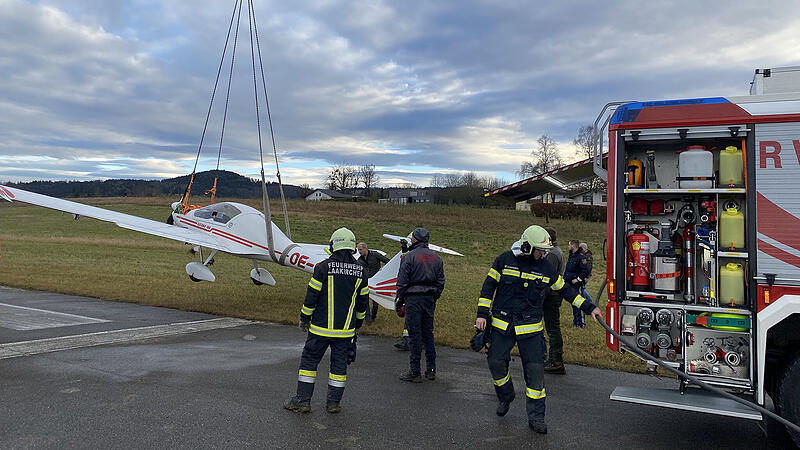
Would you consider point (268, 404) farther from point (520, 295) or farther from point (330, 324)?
point (520, 295)

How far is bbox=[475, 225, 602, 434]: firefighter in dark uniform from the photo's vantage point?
528 centimetres

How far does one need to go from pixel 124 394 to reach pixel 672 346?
570cm

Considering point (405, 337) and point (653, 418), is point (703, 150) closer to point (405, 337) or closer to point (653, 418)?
point (653, 418)

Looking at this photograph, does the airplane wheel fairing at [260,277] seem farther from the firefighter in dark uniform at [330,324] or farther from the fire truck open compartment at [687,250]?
the fire truck open compartment at [687,250]

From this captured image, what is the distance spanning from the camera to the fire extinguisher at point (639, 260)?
5.18 meters

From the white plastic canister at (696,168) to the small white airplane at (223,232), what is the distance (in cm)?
749

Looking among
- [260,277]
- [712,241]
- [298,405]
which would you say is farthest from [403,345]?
[260,277]

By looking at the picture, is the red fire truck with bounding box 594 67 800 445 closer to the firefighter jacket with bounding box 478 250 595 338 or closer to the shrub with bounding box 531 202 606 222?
the firefighter jacket with bounding box 478 250 595 338

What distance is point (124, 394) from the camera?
5895 millimetres

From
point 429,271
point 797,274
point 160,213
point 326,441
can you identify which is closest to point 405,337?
point 429,271

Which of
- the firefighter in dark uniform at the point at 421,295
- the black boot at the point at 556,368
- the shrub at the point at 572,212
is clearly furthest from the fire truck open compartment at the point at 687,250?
the shrub at the point at 572,212

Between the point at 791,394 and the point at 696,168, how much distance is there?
6.83 ft

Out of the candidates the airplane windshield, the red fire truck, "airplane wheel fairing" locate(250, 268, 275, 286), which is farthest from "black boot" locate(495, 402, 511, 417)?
the airplane windshield

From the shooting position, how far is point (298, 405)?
550 centimetres
